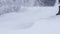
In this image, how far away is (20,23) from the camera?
123cm

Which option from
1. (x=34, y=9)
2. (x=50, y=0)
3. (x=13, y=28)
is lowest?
(x=13, y=28)

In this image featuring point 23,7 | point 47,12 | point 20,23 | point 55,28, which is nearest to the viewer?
point 55,28

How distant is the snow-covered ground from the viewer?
3.35 feet

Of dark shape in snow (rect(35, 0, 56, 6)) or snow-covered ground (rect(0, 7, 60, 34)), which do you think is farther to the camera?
dark shape in snow (rect(35, 0, 56, 6))

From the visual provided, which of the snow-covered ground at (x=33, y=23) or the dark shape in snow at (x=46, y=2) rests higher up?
the dark shape in snow at (x=46, y=2)

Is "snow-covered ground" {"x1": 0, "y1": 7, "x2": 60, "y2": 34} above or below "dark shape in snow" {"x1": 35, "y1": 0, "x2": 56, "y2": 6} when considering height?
below

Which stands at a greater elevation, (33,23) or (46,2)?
(46,2)

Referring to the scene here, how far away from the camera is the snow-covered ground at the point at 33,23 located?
102 centimetres

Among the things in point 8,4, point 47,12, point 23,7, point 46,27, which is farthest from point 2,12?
point 46,27

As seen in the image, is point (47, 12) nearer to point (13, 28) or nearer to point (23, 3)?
point (23, 3)

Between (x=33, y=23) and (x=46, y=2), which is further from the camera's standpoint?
(x=46, y=2)

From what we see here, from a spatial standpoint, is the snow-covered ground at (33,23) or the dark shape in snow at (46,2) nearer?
the snow-covered ground at (33,23)

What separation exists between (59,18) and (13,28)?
23.3 inches

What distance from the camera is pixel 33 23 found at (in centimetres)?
121
